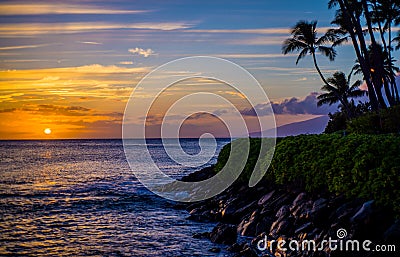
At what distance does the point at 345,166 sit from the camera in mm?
15977

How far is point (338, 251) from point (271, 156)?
37.7ft

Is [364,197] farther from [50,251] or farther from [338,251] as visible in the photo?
[50,251]

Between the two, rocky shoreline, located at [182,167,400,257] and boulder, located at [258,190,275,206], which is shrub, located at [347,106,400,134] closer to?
rocky shoreline, located at [182,167,400,257]

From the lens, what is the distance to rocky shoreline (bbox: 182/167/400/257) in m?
12.7

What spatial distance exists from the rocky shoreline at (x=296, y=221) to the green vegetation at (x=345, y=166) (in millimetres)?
353

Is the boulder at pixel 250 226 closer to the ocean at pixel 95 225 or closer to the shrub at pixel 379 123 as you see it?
the ocean at pixel 95 225

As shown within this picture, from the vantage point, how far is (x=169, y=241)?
19.1 m

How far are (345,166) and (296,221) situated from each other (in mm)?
2536

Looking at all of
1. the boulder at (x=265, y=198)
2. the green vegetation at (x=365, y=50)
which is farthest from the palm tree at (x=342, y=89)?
the boulder at (x=265, y=198)

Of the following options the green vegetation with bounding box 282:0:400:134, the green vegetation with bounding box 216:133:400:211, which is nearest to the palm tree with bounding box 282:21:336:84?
the green vegetation with bounding box 282:0:400:134

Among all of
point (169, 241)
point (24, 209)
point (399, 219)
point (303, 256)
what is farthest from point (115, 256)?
point (24, 209)

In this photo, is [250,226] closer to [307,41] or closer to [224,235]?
[224,235]
